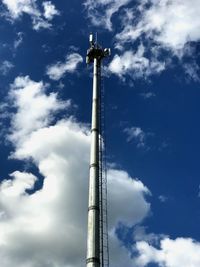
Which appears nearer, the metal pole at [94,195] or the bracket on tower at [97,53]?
the metal pole at [94,195]

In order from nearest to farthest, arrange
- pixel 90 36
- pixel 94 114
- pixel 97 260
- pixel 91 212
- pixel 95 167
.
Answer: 1. pixel 97 260
2. pixel 91 212
3. pixel 95 167
4. pixel 94 114
5. pixel 90 36

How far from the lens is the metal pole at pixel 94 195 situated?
36.4 m

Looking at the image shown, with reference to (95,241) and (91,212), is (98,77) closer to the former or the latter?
(91,212)

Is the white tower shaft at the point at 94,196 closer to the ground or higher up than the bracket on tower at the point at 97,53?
closer to the ground

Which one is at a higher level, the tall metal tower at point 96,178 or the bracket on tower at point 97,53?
the bracket on tower at point 97,53

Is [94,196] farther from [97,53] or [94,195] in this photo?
[97,53]

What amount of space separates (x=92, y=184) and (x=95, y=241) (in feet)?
19.5

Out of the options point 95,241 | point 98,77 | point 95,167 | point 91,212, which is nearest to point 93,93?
point 98,77

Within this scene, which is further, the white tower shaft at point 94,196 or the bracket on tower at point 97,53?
the bracket on tower at point 97,53

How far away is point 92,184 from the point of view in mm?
41000

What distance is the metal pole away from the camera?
3644 cm

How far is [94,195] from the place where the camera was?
4025cm

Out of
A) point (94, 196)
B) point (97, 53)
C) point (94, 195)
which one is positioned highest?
point (97, 53)

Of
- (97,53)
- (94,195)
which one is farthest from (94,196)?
(97,53)
